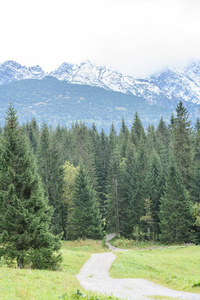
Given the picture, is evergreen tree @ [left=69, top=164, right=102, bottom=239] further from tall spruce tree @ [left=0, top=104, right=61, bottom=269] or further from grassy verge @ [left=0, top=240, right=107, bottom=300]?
tall spruce tree @ [left=0, top=104, right=61, bottom=269]

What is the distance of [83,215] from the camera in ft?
144

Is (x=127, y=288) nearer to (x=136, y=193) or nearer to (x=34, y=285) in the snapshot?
(x=34, y=285)

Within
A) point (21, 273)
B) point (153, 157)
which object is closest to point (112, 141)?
point (153, 157)

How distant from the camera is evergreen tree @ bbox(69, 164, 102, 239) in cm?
4356

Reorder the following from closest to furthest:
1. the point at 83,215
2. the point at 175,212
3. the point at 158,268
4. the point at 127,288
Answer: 1. the point at 127,288
2. the point at 158,268
3. the point at 83,215
4. the point at 175,212

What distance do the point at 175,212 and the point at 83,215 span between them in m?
16.4

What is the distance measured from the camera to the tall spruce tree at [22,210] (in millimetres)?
17453

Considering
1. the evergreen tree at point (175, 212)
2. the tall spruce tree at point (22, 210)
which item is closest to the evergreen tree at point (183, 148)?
the evergreen tree at point (175, 212)

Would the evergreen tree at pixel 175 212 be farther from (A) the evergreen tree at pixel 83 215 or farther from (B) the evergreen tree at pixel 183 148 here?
(A) the evergreen tree at pixel 83 215

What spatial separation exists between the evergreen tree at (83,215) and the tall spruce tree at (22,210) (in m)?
24.7

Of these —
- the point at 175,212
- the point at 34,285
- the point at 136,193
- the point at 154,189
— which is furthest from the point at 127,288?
the point at 136,193

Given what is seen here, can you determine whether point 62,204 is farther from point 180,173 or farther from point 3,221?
point 3,221

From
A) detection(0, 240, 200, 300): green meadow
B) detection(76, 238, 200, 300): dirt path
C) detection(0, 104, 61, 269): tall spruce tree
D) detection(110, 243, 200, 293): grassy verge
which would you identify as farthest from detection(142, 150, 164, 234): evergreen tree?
detection(0, 104, 61, 269): tall spruce tree

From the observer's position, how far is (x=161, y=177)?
5356 centimetres
